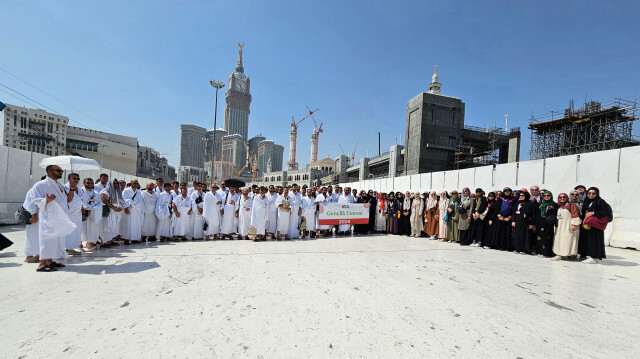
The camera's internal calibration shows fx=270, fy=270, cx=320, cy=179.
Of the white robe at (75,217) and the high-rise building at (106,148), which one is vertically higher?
the high-rise building at (106,148)

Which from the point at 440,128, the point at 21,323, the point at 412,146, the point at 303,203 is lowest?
the point at 21,323

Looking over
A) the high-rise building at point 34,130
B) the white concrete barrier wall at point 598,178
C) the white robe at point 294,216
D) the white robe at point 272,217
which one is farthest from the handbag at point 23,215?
the high-rise building at point 34,130

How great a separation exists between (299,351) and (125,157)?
8842 centimetres

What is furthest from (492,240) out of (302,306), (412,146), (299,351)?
(412,146)

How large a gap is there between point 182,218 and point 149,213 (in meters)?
0.78

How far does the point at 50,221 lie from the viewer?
4250 millimetres

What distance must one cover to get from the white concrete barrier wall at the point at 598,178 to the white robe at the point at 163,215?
39.8ft

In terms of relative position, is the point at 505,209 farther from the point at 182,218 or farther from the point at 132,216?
the point at 132,216

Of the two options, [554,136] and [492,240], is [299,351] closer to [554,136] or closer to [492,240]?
[492,240]

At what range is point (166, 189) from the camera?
716 cm

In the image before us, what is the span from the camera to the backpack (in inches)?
274

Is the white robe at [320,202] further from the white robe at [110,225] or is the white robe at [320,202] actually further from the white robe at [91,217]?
the white robe at [91,217]

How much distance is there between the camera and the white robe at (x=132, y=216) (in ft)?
21.4

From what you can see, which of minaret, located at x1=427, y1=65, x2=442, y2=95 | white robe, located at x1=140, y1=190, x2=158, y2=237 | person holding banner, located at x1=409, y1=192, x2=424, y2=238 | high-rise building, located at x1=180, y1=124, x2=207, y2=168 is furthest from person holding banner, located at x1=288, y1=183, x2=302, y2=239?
high-rise building, located at x1=180, y1=124, x2=207, y2=168
